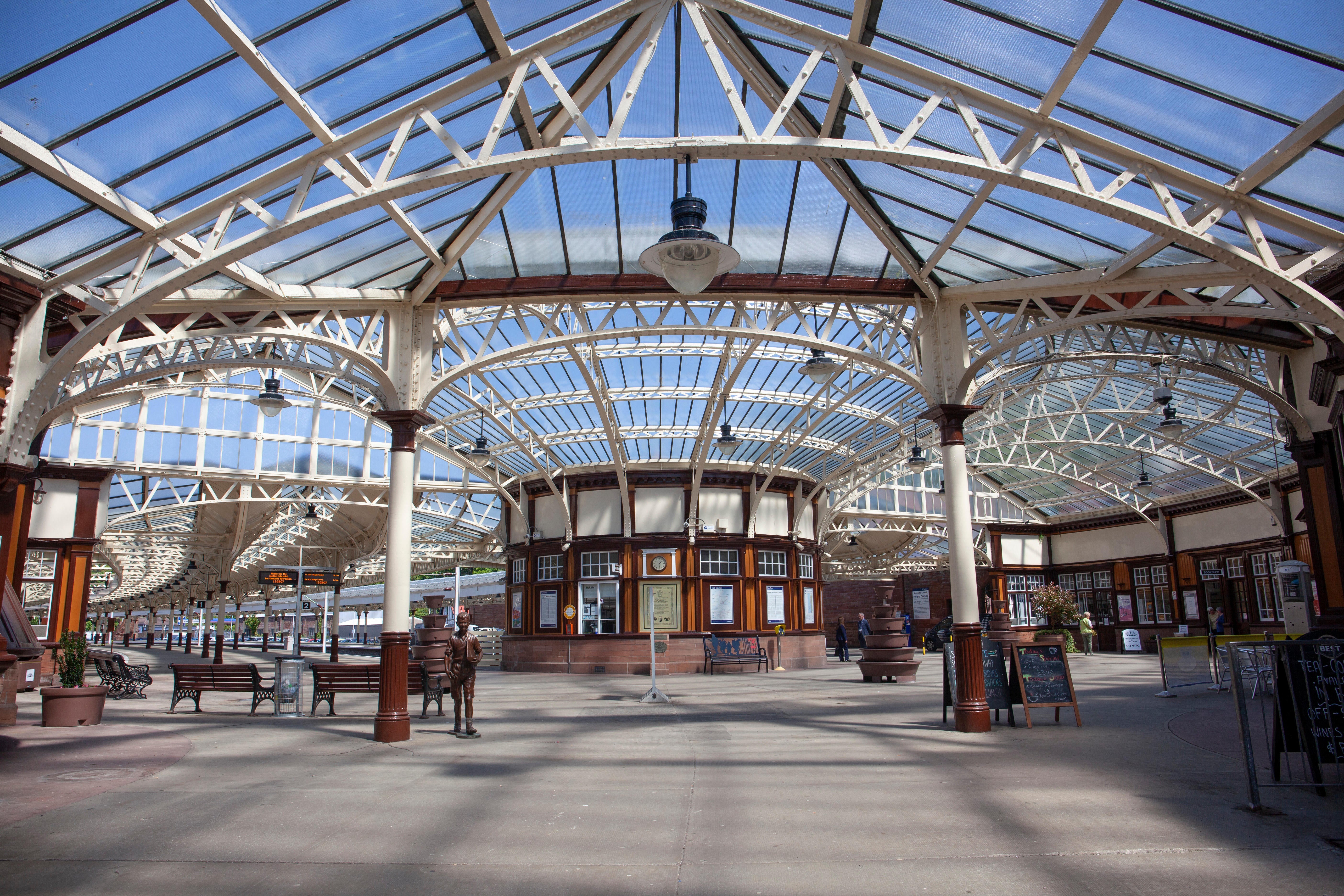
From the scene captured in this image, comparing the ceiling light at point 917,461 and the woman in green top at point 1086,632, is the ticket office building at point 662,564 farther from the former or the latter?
the woman in green top at point 1086,632

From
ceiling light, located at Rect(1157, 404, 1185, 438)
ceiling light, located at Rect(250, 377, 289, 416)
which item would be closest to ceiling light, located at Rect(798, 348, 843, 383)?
ceiling light, located at Rect(1157, 404, 1185, 438)

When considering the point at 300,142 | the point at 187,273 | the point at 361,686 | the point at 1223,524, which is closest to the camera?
the point at 187,273

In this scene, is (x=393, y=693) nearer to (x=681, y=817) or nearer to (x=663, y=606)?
(x=681, y=817)

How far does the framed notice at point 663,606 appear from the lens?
26188 mm

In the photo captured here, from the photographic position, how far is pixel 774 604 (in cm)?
2791

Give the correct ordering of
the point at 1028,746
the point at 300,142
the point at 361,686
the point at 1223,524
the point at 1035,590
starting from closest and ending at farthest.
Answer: the point at 300,142
the point at 1028,746
the point at 361,686
the point at 1223,524
the point at 1035,590

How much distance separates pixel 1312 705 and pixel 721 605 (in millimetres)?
19835

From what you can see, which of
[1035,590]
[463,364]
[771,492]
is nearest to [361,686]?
[463,364]

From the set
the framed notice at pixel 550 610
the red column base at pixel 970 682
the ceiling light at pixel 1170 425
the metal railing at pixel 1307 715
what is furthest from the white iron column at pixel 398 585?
the ceiling light at pixel 1170 425

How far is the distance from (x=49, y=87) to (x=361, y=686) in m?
10.4

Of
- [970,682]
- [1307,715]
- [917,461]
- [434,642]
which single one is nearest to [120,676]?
[434,642]

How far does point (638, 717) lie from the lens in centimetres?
1391

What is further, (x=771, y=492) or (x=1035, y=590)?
(x=1035, y=590)

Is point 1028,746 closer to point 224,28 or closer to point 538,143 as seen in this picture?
point 538,143
